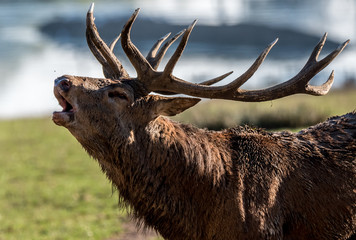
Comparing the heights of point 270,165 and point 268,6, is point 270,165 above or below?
below

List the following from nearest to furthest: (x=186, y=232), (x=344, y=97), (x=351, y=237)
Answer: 1. (x=186, y=232)
2. (x=351, y=237)
3. (x=344, y=97)

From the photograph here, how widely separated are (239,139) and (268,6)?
44.3 m

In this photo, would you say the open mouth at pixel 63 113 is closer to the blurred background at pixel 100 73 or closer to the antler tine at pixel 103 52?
the antler tine at pixel 103 52

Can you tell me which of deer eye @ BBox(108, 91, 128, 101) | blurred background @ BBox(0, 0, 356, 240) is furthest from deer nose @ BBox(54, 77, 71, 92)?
blurred background @ BBox(0, 0, 356, 240)

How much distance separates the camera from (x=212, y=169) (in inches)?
190

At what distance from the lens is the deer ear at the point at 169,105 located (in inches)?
186

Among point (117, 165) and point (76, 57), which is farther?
point (76, 57)

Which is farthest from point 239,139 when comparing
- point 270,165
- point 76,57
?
point 76,57

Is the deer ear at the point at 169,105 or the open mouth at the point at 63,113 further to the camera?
the deer ear at the point at 169,105

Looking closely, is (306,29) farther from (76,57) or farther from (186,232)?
(186,232)

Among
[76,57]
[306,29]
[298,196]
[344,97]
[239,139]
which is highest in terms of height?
[306,29]

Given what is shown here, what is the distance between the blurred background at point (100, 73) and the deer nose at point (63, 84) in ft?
7.44

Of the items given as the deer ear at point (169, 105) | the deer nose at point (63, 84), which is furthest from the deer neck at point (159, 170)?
the deer nose at point (63, 84)

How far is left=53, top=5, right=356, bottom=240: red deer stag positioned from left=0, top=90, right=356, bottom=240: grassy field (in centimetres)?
356
